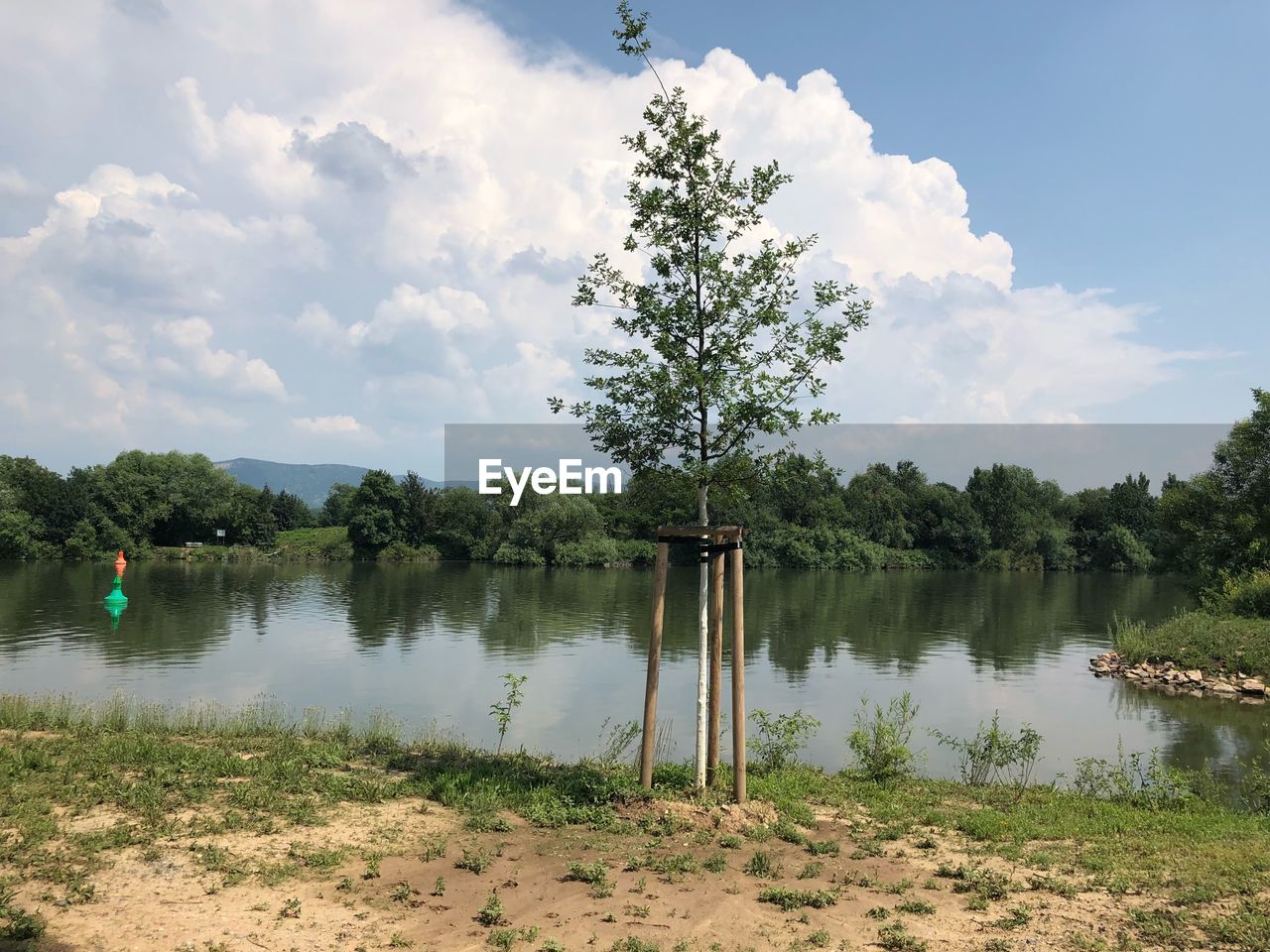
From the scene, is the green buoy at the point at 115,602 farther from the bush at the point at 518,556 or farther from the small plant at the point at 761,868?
the bush at the point at 518,556

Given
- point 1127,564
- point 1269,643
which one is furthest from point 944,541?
point 1269,643

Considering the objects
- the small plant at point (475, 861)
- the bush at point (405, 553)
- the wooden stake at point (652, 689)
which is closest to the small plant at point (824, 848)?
the wooden stake at point (652, 689)

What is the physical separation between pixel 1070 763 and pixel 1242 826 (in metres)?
6.56

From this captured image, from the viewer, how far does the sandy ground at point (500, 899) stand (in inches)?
228

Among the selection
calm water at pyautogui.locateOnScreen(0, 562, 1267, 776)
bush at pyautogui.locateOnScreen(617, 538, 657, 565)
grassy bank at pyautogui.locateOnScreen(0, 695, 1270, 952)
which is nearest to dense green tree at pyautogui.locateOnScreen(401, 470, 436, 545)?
bush at pyautogui.locateOnScreen(617, 538, 657, 565)

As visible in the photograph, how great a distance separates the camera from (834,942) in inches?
232

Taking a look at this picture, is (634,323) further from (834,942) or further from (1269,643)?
(1269,643)

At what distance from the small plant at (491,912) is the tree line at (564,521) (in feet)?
179

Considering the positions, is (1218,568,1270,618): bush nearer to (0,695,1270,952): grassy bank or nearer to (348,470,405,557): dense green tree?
(0,695,1270,952): grassy bank

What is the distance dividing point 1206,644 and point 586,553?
5395 cm

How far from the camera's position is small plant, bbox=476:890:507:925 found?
610cm

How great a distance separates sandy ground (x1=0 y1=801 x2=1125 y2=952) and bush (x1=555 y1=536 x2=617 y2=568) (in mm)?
67623

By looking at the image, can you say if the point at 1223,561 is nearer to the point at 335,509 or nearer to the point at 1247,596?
the point at 1247,596

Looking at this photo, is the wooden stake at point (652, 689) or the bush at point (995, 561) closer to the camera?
the wooden stake at point (652, 689)
